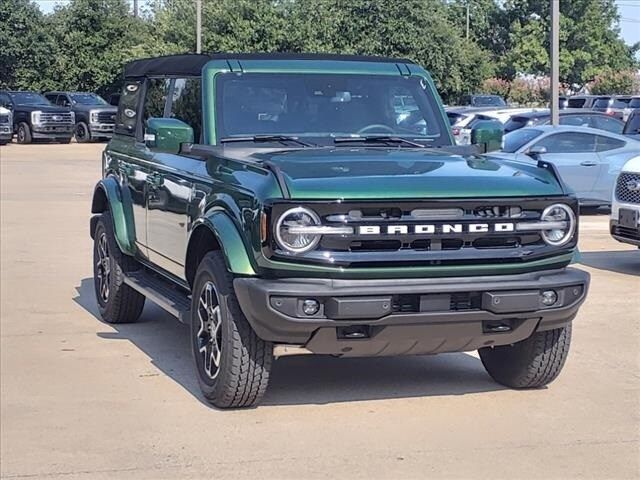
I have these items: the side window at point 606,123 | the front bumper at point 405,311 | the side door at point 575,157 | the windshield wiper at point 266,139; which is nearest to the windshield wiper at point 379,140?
the windshield wiper at point 266,139

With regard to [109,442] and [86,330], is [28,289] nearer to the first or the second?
[86,330]

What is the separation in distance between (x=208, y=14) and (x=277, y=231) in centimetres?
4104

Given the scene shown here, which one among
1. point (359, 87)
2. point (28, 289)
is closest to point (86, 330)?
point (28, 289)

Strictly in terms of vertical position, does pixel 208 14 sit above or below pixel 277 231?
above

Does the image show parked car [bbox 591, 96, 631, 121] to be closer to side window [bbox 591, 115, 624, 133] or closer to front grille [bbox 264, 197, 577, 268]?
side window [bbox 591, 115, 624, 133]

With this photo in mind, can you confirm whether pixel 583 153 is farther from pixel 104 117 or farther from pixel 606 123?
pixel 104 117

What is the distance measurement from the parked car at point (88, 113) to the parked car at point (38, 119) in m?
0.82

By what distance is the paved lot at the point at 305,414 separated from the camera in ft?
18.1

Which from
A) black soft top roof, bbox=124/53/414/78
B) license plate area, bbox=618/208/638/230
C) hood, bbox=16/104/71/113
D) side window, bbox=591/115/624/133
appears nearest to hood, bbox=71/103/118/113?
hood, bbox=16/104/71/113

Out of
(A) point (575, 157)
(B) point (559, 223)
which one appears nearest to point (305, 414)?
(B) point (559, 223)

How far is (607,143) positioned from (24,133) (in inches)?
991

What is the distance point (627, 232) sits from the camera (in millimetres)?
11719

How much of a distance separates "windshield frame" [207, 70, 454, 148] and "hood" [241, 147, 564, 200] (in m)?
0.42

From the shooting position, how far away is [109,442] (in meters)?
5.86
